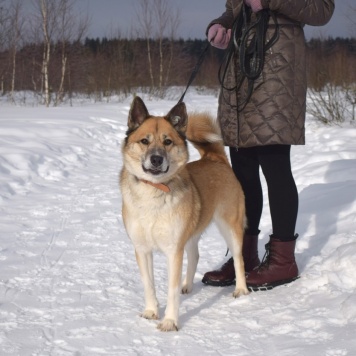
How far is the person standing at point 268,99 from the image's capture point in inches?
105

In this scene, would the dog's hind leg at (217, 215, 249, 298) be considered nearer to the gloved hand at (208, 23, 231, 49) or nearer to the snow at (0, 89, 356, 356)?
the snow at (0, 89, 356, 356)

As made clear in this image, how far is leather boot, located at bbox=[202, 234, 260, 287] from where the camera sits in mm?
3062

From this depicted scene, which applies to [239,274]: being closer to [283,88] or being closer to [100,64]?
[283,88]

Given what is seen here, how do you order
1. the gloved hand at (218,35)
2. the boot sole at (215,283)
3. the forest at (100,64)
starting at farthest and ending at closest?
the forest at (100,64) < the boot sole at (215,283) < the gloved hand at (218,35)

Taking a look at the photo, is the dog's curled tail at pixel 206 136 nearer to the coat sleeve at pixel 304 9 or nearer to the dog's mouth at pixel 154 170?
the dog's mouth at pixel 154 170

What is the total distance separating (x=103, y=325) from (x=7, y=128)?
256 inches

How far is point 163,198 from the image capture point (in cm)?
248

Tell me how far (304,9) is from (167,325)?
180 centimetres

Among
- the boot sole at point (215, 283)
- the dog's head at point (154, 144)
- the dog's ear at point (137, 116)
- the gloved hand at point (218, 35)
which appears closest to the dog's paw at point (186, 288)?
the boot sole at point (215, 283)

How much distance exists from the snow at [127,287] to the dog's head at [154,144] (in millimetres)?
776

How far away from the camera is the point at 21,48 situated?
18.8 m

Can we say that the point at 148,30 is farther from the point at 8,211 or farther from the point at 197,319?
the point at 197,319

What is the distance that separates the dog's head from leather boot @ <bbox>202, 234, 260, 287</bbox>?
86 centimetres

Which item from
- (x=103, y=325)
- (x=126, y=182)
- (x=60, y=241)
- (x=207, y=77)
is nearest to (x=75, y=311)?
(x=103, y=325)
